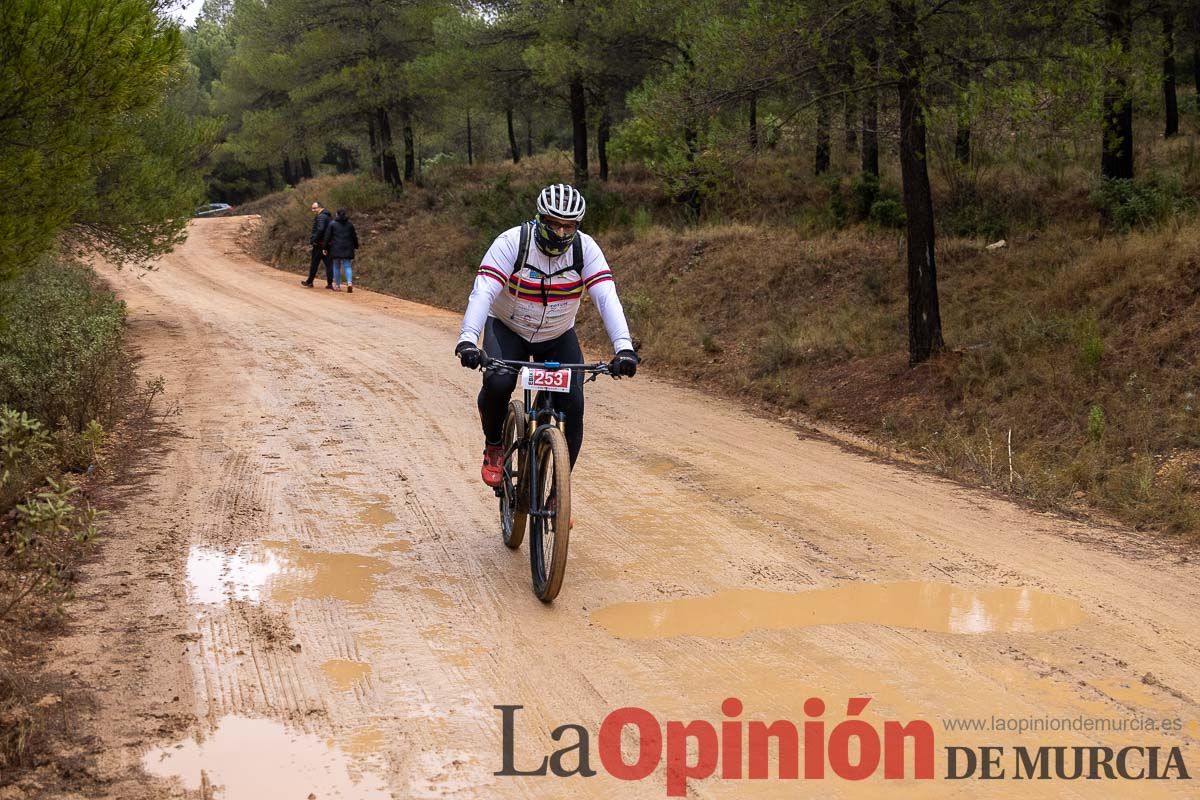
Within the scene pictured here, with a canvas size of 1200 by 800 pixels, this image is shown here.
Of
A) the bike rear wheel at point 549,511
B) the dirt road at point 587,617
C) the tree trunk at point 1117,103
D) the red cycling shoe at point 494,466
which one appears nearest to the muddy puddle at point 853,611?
the dirt road at point 587,617

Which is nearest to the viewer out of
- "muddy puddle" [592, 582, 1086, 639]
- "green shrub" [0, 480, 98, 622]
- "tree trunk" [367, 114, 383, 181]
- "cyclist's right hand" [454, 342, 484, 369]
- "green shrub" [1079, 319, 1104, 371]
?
"green shrub" [0, 480, 98, 622]

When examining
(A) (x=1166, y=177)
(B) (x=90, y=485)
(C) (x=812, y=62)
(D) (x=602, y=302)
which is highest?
(C) (x=812, y=62)

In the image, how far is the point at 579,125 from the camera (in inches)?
1174

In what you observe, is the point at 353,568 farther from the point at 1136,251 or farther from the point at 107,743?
the point at 1136,251

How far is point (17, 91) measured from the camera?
21.7ft

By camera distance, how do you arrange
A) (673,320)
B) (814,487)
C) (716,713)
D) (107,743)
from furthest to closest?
(673,320) → (814,487) → (716,713) → (107,743)

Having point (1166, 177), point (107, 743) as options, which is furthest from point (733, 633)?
point (1166, 177)

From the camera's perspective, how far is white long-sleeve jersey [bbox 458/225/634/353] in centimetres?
639

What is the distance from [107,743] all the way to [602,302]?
3.58m

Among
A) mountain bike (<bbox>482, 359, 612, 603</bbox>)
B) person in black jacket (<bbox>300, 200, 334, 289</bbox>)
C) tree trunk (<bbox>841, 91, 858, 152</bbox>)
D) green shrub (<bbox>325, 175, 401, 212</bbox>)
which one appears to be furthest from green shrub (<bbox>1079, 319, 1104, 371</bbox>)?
green shrub (<bbox>325, 175, 401, 212</bbox>)

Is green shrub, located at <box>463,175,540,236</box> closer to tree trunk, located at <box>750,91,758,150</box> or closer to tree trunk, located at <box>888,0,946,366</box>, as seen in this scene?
tree trunk, located at <box>750,91,758,150</box>

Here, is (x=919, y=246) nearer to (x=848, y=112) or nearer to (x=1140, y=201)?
(x=848, y=112)

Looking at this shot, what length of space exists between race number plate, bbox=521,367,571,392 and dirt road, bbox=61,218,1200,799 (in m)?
1.18

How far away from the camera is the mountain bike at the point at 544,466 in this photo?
588 cm
